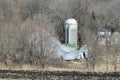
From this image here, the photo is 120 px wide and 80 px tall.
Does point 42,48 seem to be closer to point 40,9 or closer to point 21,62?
point 21,62

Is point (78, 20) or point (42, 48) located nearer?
point (42, 48)

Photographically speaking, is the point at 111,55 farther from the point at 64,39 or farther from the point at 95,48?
the point at 64,39

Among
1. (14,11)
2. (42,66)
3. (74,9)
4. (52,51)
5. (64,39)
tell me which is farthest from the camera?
(14,11)

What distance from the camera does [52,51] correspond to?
82.0 ft

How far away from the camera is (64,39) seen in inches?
2000

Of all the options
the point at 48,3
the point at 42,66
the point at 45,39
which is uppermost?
Answer: the point at 48,3

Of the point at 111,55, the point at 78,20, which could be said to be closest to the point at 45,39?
→ the point at 111,55

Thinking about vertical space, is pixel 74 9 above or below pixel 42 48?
above

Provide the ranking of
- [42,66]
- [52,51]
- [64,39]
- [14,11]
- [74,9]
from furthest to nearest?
1. [14,11]
2. [74,9]
3. [64,39]
4. [52,51]
5. [42,66]

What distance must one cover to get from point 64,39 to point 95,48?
26.2 metres

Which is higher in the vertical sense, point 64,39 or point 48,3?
point 48,3

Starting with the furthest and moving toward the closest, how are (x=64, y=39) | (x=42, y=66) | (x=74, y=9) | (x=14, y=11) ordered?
(x=14, y=11)
(x=74, y=9)
(x=64, y=39)
(x=42, y=66)

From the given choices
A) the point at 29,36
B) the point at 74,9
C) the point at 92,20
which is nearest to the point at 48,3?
the point at 74,9

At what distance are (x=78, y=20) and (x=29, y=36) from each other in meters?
28.9
